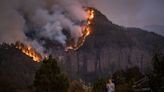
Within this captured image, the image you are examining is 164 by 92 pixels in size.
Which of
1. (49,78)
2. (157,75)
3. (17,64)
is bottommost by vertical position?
(157,75)

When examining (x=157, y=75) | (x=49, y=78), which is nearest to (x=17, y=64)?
(x=49, y=78)

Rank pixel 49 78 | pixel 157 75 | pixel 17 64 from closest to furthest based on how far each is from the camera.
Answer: pixel 157 75, pixel 49 78, pixel 17 64

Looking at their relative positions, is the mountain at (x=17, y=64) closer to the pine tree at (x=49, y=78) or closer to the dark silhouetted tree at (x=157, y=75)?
the pine tree at (x=49, y=78)

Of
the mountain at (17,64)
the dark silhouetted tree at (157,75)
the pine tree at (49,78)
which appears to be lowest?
the dark silhouetted tree at (157,75)

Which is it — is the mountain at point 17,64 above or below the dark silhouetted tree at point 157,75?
above

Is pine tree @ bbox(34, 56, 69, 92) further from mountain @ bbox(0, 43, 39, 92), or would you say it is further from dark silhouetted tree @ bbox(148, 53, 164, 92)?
mountain @ bbox(0, 43, 39, 92)

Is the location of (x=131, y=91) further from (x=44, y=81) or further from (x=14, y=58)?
(x=14, y=58)

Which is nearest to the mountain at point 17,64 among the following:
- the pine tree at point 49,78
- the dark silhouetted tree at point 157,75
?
the pine tree at point 49,78

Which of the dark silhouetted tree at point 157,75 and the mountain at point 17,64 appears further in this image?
the mountain at point 17,64

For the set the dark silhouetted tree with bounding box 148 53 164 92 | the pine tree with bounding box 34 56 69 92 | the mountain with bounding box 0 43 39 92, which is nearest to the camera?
the dark silhouetted tree with bounding box 148 53 164 92

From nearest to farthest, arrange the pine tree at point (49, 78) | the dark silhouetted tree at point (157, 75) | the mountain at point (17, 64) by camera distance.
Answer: the dark silhouetted tree at point (157, 75), the pine tree at point (49, 78), the mountain at point (17, 64)

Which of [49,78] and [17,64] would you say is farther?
[17,64]

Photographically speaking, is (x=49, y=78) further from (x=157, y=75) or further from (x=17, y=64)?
(x=17, y=64)

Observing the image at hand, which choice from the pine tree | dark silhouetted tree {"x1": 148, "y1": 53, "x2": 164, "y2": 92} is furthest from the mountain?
dark silhouetted tree {"x1": 148, "y1": 53, "x2": 164, "y2": 92}
